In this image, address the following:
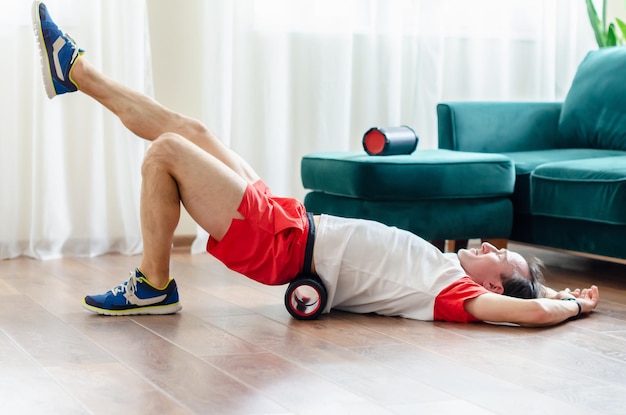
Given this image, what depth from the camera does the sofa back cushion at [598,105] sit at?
4062 millimetres

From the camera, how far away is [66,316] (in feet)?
8.86

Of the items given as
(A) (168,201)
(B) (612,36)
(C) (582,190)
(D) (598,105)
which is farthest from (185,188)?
(B) (612,36)

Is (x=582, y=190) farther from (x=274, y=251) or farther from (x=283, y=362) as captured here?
(x=283, y=362)

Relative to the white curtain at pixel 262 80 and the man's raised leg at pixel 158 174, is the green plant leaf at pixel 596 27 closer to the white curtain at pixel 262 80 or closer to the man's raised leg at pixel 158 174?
the white curtain at pixel 262 80

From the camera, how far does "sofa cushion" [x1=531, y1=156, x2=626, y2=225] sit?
3287 millimetres

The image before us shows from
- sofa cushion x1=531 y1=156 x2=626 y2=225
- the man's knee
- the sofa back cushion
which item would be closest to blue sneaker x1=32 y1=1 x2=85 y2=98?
the man's knee

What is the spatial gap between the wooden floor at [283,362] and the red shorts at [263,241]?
0.54ft

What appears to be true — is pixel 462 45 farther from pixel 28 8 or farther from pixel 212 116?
pixel 28 8

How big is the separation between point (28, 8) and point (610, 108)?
257 centimetres

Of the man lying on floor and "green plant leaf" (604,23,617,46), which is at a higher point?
"green plant leaf" (604,23,617,46)

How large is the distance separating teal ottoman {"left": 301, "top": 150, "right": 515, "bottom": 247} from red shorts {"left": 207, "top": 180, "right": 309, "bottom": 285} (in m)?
0.96

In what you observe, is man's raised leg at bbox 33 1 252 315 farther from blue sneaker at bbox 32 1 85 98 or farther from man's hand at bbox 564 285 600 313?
man's hand at bbox 564 285 600 313

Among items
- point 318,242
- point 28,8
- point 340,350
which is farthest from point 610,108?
point 28,8

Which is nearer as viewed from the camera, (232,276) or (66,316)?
(66,316)
